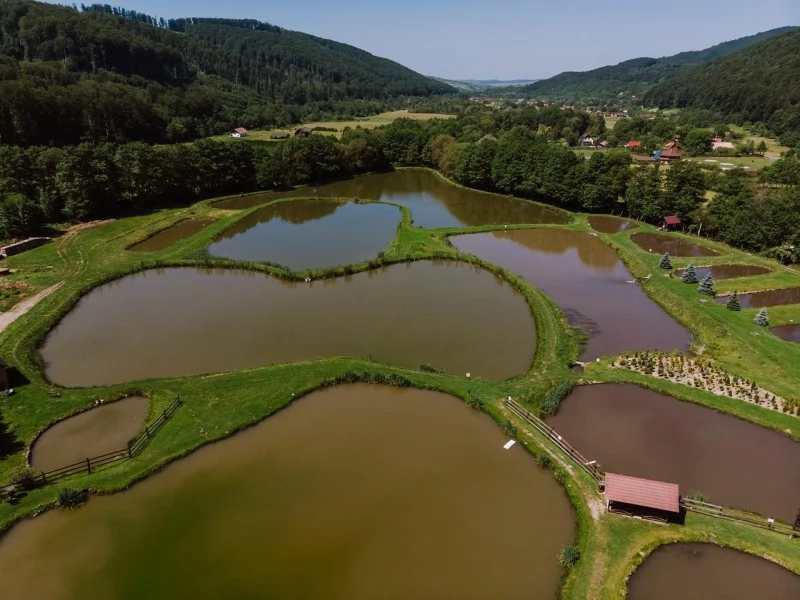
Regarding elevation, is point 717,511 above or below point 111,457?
above

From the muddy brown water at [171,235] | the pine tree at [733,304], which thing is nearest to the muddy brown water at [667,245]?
the pine tree at [733,304]

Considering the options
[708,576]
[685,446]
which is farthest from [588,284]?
[708,576]

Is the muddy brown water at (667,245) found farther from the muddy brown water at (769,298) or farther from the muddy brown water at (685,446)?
the muddy brown water at (685,446)

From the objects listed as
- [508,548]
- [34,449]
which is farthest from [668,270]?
[34,449]

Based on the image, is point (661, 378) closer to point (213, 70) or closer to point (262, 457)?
point (262, 457)

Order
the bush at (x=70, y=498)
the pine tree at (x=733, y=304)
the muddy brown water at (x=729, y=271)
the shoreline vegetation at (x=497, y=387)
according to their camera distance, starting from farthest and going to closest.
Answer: the muddy brown water at (x=729, y=271) < the pine tree at (x=733, y=304) < the bush at (x=70, y=498) < the shoreline vegetation at (x=497, y=387)

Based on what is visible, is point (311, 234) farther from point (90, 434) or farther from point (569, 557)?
point (569, 557)
